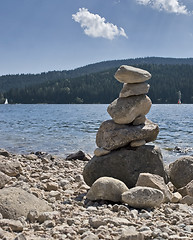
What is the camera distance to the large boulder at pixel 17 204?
17.4 ft

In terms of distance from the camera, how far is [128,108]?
28.3 feet

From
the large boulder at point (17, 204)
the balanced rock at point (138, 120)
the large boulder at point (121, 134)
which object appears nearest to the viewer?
the large boulder at point (17, 204)

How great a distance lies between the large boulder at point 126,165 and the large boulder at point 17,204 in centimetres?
259

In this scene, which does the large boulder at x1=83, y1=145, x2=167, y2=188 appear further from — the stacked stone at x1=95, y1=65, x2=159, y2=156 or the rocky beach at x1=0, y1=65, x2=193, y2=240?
the stacked stone at x1=95, y1=65, x2=159, y2=156

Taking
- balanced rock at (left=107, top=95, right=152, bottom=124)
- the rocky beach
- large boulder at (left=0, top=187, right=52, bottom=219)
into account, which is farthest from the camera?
balanced rock at (left=107, top=95, right=152, bottom=124)

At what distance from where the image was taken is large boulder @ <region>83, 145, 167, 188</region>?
8.29 metres

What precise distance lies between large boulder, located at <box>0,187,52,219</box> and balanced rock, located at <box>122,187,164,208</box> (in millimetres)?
1585

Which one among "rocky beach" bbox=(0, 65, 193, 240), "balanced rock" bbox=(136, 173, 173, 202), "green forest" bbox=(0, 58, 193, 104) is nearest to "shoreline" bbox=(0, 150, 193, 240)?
"rocky beach" bbox=(0, 65, 193, 240)

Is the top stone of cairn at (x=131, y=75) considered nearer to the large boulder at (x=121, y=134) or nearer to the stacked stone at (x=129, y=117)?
the stacked stone at (x=129, y=117)

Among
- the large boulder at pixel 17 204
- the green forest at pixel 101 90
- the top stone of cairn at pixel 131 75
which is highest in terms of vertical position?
the green forest at pixel 101 90

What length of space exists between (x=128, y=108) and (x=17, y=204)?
423cm

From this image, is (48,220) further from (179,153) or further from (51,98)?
(51,98)

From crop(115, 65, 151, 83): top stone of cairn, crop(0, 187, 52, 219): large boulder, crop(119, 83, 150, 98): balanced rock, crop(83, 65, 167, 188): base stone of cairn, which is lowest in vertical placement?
crop(0, 187, 52, 219): large boulder

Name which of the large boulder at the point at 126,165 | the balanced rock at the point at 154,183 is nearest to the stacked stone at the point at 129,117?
the large boulder at the point at 126,165
